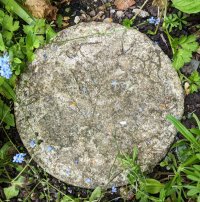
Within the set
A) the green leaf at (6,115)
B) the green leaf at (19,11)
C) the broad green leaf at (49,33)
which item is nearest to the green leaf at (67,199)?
the green leaf at (6,115)

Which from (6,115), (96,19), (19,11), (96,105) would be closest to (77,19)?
(96,19)

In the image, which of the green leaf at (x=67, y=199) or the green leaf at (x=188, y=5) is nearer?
the green leaf at (x=67, y=199)

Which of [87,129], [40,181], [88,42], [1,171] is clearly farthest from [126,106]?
[1,171]

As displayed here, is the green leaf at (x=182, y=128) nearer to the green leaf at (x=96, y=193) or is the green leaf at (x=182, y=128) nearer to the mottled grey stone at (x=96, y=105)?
the mottled grey stone at (x=96, y=105)

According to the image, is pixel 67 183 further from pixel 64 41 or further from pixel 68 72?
pixel 64 41

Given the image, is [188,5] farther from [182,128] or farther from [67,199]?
[67,199]

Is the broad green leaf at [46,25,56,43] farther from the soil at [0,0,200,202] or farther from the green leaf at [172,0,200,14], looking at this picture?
the green leaf at [172,0,200,14]
